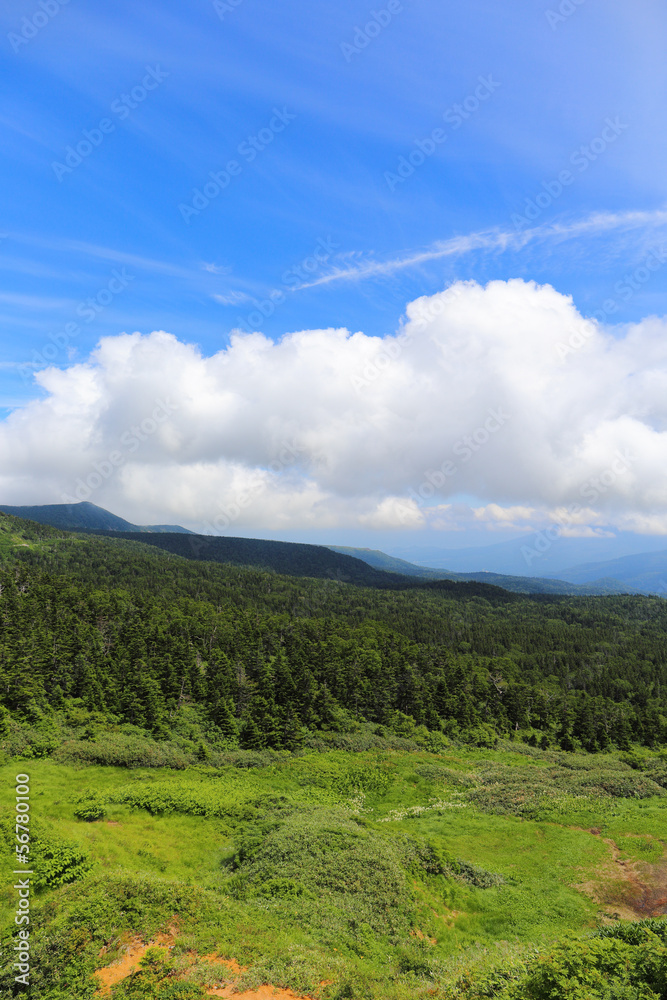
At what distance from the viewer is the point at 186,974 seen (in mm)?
16984

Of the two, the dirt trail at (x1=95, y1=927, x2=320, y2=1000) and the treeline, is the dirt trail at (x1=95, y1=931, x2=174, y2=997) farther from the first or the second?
the treeline

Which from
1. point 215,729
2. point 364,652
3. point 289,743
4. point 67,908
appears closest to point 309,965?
point 67,908

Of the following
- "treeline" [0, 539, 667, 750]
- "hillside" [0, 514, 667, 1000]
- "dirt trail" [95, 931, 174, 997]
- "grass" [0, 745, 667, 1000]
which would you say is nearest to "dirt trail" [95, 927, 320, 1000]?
"dirt trail" [95, 931, 174, 997]

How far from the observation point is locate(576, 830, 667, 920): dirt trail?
92.7ft

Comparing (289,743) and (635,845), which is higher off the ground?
(635,845)

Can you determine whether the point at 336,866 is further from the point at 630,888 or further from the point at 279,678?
the point at 279,678

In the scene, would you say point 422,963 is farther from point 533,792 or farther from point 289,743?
point 289,743

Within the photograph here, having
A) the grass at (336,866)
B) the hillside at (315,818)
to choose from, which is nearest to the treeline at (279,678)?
the hillside at (315,818)

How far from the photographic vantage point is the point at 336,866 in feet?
93.1

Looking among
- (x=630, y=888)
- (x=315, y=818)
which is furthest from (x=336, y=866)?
(x=630, y=888)

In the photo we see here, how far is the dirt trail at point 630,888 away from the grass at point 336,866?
411 mm

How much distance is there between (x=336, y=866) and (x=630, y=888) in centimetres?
2070

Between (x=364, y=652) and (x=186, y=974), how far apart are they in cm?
9214

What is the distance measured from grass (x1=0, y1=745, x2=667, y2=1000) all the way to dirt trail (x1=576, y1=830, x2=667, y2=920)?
411mm
